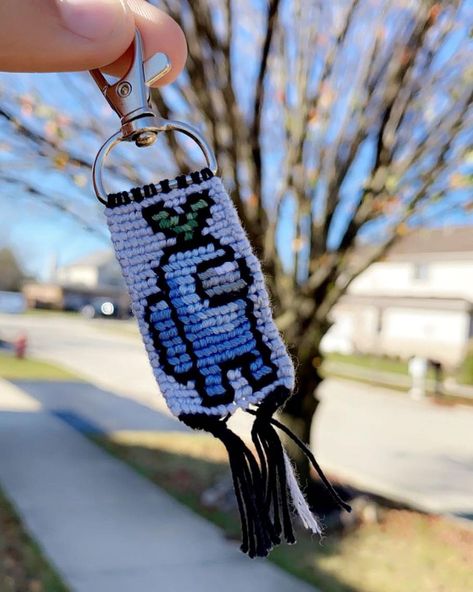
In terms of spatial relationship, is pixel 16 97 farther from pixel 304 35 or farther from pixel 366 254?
pixel 366 254

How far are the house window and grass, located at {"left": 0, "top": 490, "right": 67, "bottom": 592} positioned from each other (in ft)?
88.9

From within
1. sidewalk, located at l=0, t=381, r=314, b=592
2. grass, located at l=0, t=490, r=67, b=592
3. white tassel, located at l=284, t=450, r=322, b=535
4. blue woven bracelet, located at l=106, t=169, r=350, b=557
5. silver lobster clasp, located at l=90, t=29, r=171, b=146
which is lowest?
sidewalk, located at l=0, t=381, r=314, b=592

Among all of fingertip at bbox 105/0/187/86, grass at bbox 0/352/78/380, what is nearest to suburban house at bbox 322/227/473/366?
grass at bbox 0/352/78/380

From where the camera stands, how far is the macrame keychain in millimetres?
996

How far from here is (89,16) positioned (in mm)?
969

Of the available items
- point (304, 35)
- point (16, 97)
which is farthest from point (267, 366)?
point (16, 97)

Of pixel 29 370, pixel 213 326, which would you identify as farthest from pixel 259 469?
pixel 29 370

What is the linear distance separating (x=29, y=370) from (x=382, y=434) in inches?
314

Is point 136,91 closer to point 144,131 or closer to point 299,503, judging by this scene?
point 144,131

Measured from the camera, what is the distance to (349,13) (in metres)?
4.54

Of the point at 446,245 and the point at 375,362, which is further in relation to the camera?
the point at 446,245

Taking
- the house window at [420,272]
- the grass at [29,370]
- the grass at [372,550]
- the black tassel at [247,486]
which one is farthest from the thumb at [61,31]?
the house window at [420,272]

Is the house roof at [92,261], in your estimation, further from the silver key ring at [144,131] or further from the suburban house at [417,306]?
the silver key ring at [144,131]

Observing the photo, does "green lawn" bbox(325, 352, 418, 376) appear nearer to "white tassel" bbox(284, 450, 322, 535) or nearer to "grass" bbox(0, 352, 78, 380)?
"grass" bbox(0, 352, 78, 380)
